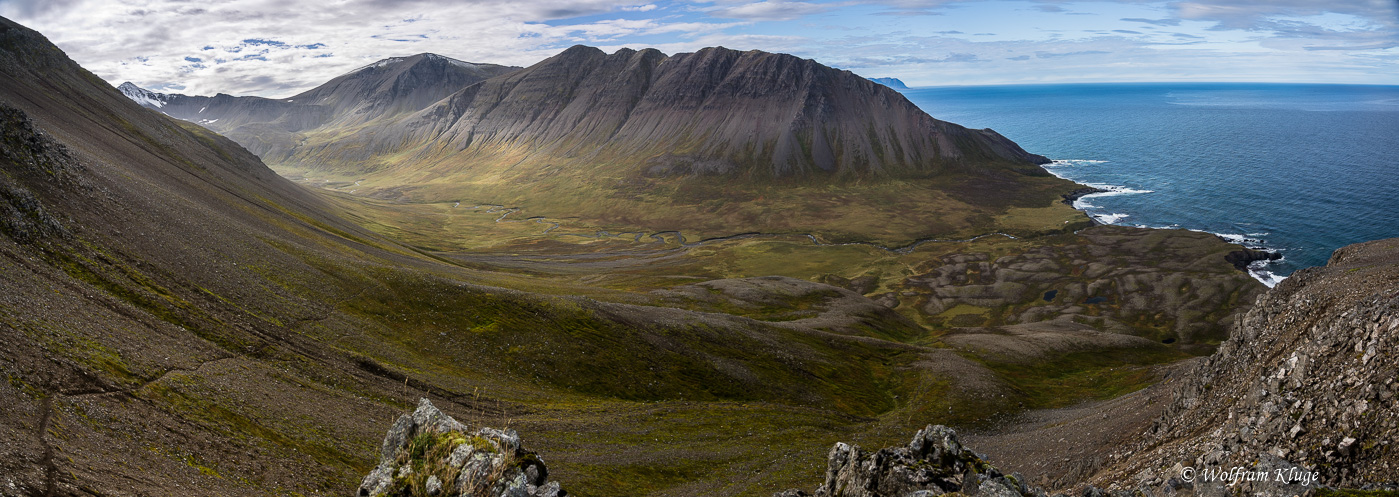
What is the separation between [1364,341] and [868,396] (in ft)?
211

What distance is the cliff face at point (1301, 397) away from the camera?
26.2 meters

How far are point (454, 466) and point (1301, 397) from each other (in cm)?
4192

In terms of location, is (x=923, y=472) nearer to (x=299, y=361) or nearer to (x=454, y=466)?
(x=454, y=466)

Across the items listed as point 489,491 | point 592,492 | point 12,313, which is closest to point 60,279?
point 12,313

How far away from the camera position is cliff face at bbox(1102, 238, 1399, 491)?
1032 inches

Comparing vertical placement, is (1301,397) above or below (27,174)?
below

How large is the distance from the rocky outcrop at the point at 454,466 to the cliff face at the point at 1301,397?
2969 centimetres

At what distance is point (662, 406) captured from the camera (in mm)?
75625

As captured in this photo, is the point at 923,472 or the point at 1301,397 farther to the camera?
the point at 1301,397

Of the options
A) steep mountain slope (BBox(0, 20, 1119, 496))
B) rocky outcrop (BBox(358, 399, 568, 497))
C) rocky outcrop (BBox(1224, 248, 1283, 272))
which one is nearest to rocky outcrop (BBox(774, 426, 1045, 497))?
rocky outcrop (BBox(358, 399, 568, 497))

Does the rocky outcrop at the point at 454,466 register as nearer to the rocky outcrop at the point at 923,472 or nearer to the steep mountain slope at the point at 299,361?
the rocky outcrop at the point at 923,472

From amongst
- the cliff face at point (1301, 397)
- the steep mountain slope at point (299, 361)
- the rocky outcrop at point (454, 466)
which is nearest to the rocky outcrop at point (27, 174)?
the steep mountain slope at point (299, 361)

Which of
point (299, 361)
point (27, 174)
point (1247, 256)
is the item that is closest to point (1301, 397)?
point (299, 361)

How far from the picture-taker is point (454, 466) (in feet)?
79.6
